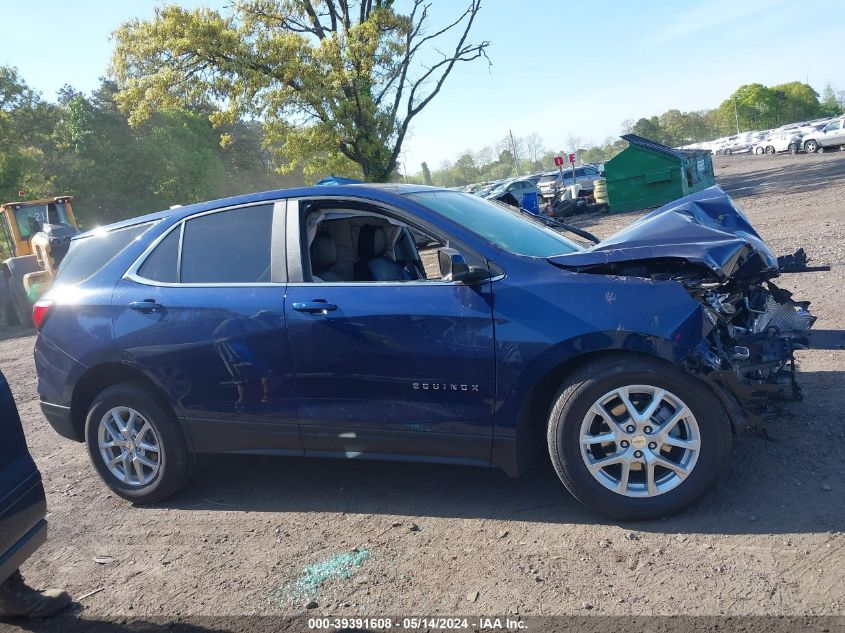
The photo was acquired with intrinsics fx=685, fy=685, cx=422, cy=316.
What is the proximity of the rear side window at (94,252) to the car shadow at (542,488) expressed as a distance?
1571 millimetres

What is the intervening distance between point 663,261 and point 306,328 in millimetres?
2014

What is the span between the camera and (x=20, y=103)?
1481 inches

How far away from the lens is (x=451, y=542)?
11.7 feet

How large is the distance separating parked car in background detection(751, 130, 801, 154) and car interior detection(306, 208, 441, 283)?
48772 millimetres

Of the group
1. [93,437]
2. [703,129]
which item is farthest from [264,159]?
[703,129]

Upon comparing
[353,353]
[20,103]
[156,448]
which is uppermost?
[20,103]

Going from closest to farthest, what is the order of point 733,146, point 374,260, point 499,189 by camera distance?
point 374,260
point 499,189
point 733,146

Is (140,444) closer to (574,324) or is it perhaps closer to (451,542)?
(451,542)

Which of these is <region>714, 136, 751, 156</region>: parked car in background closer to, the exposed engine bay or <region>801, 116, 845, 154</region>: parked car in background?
<region>801, 116, 845, 154</region>: parked car in background

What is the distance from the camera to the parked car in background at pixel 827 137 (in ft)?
128

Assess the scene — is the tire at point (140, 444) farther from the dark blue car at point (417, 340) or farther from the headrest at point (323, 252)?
the headrest at point (323, 252)

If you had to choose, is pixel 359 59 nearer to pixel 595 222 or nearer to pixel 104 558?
pixel 595 222

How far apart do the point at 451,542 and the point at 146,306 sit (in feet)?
7.81

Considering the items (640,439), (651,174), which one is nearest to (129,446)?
(640,439)
